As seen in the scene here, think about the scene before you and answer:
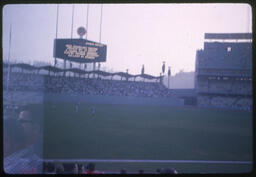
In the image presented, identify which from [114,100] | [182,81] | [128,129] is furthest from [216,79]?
[128,129]

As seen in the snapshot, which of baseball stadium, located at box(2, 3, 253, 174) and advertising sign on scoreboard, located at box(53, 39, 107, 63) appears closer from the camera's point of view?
baseball stadium, located at box(2, 3, 253, 174)

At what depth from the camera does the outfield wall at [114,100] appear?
491 inches

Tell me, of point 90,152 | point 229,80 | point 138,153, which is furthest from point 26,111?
point 229,80

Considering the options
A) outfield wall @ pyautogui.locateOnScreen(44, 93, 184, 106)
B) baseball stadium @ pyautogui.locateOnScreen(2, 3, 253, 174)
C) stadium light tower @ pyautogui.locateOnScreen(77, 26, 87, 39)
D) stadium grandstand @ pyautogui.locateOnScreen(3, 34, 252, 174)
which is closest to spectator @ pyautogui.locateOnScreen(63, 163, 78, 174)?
stadium grandstand @ pyautogui.locateOnScreen(3, 34, 252, 174)

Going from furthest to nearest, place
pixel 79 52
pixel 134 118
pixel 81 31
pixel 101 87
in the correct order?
pixel 81 31, pixel 79 52, pixel 101 87, pixel 134 118

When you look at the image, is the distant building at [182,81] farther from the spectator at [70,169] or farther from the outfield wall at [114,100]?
the spectator at [70,169]

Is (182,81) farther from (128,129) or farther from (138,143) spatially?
(138,143)

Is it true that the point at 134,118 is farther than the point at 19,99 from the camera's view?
Yes

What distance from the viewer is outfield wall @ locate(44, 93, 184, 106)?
12.5 metres

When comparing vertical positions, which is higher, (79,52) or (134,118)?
(79,52)

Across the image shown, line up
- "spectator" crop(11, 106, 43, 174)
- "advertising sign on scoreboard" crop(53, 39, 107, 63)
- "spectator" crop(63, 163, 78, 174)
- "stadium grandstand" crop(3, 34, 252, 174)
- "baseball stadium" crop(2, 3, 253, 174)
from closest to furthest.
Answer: "spectator" crop(63, 163, 78, 174) < "spectator" crop(11, 106, 43, 174) < "stadium grandstand" crop(3, 34, 252, 174) < "baseball stadium" crop(2, 3, 253, 174) < "advertising sign on scoreboard" crop(53, 39, 107, 63)


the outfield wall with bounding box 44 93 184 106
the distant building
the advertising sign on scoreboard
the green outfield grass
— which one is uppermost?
the advertising sign on scoreboard

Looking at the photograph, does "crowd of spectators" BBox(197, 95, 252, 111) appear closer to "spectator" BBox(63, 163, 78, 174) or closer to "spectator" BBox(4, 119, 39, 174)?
"spectator" BBox(4, 119, 39, 174)

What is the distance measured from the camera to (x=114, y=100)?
1452 centimetres
